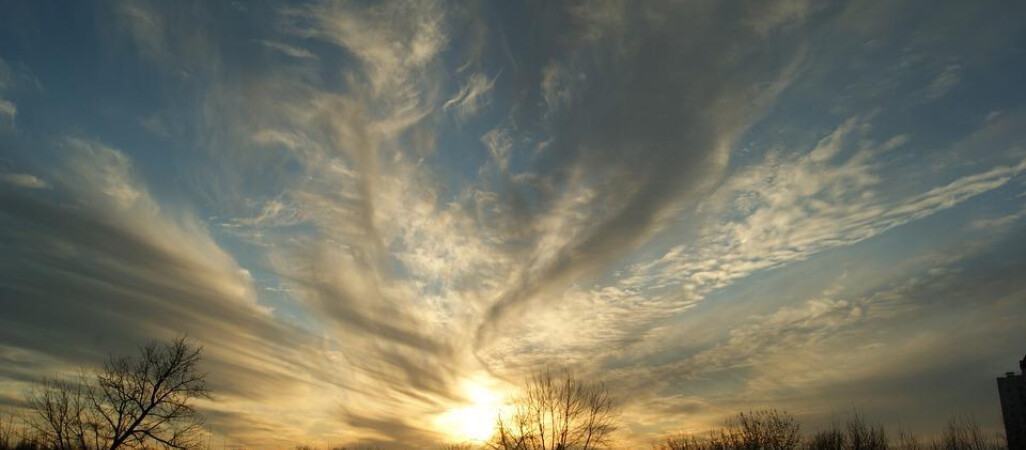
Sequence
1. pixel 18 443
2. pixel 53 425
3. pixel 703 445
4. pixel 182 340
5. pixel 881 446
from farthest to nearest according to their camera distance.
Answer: pixel 703 445 → pixel 881 446 → pixel 182 340 → pixel 53 425 → pixel 18 443

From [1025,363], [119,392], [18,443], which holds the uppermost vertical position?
[1025,363]

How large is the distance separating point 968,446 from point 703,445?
88.9 ft

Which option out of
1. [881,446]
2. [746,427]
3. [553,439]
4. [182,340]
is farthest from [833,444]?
[182,340]

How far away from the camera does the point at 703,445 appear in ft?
246

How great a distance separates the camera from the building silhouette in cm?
5328

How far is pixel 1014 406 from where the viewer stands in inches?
2133

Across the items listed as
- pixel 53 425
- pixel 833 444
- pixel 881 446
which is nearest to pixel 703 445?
pixel 833 444

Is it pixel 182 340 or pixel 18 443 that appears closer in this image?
pixel 18 443

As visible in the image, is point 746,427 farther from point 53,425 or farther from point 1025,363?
point 53,425

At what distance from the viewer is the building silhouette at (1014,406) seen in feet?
175

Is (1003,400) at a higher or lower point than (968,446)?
higher

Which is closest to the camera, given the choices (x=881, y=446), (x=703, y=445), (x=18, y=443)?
(x=18, y=443)

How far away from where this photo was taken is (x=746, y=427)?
6800cm

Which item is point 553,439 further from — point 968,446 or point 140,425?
point 968,446
